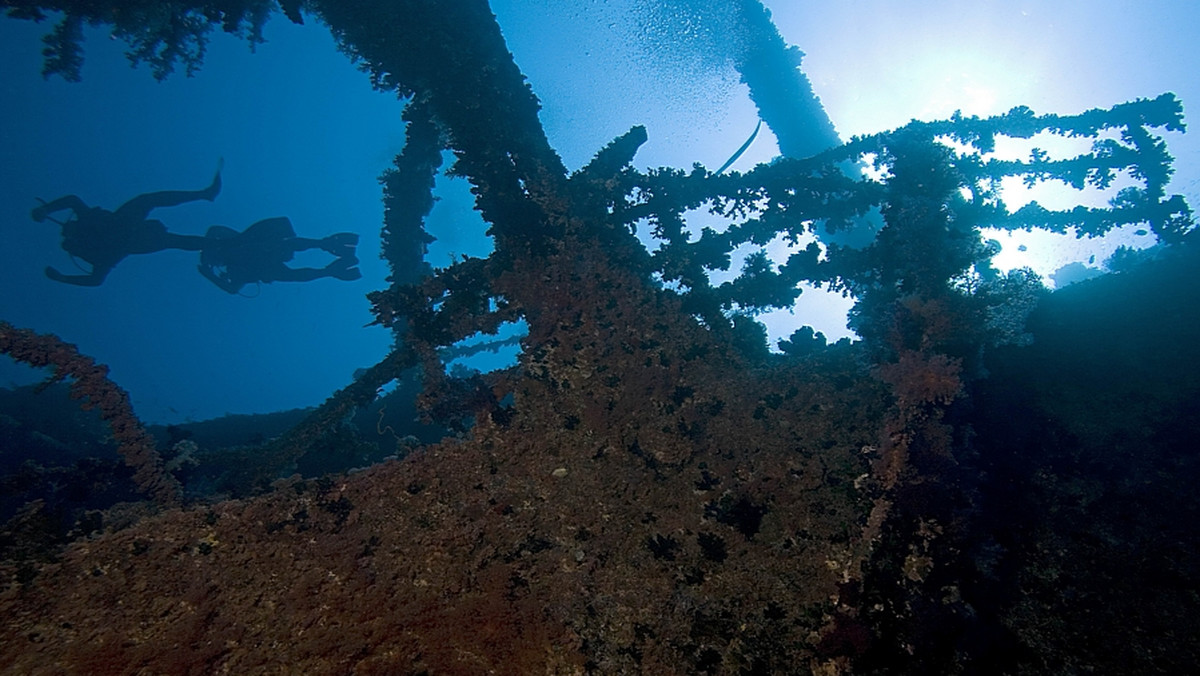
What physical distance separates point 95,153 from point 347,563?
107281 mm

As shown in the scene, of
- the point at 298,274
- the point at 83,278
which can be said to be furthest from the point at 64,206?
the point at 298,274

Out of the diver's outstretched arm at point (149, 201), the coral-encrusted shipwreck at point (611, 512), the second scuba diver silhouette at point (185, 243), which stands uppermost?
the diver's outstretched arm at point (149, 201)

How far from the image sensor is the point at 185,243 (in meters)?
12.2

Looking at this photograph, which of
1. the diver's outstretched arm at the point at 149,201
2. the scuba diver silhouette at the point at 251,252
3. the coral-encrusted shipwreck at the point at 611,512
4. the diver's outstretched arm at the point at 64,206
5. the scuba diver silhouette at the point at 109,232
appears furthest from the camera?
the scuba diver silhouette at the point at 251,252

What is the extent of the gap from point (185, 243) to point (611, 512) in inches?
552

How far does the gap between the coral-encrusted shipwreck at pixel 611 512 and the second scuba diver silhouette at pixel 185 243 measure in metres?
7.78

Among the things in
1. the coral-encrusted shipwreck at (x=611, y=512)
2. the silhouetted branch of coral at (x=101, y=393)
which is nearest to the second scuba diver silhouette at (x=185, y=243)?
the silhouetted branch of coral at (x=101, y=393)

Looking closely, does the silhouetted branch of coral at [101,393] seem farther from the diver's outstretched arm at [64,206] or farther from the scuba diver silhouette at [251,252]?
the scuba diver silhouette at [251,252]

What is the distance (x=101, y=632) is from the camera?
2072 millimetres

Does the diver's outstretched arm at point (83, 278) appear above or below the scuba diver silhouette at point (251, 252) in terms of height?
below

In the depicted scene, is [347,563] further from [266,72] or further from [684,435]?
[266,72]

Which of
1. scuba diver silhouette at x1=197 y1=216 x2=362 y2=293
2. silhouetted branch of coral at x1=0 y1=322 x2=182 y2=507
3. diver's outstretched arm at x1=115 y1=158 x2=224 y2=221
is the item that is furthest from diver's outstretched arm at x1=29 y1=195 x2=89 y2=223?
silhouetted branch of coral at x1=0 y1=322 x2=182 y2=507

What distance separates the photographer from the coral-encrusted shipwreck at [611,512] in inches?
82.8

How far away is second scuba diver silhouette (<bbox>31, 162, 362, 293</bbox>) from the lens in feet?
36.7
